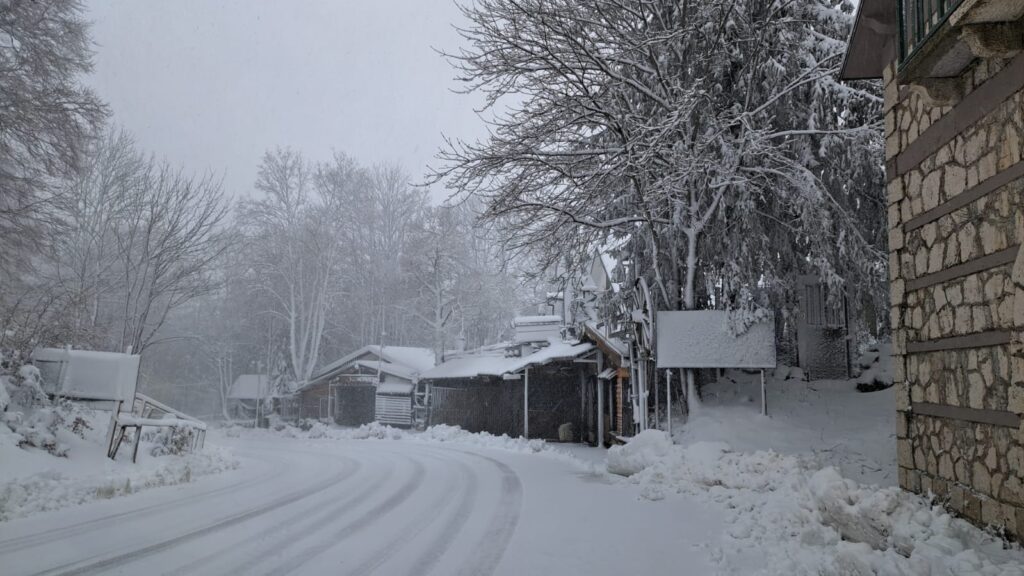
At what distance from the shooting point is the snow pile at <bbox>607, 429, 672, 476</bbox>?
1278 cm

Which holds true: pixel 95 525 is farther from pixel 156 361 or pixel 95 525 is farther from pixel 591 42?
pixel 156 361

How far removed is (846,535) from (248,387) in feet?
158

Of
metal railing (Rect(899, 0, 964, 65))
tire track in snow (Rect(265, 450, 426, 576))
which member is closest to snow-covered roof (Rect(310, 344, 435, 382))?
tire track in snow (Rect(265, 450, 426, 576))

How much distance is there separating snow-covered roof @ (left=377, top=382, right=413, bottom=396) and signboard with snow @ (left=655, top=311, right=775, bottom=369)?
24197mm

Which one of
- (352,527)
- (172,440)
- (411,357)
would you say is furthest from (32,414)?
(411,357)

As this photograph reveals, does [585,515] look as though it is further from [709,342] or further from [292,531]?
[709,342]

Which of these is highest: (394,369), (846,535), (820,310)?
(820,310)

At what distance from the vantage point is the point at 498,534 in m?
7.73

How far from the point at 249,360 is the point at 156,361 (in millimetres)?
7801

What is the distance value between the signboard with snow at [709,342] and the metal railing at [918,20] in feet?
27.8

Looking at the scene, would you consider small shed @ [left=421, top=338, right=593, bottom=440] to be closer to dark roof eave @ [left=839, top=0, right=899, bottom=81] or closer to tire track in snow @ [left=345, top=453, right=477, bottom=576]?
tire track in snow @ [left=345, top=453, right=477, bottom=576]

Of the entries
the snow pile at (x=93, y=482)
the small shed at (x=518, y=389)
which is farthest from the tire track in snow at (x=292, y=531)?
the small shed at (x=518, y=389)

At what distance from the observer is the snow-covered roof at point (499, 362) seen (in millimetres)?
25312

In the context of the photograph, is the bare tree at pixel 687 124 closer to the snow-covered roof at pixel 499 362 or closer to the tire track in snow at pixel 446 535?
the tire track in snow at pixel 446 535
